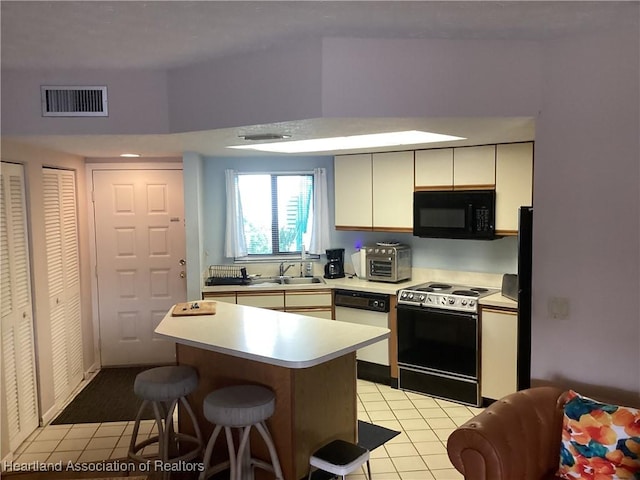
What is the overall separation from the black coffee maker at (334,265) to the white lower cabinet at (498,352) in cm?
154

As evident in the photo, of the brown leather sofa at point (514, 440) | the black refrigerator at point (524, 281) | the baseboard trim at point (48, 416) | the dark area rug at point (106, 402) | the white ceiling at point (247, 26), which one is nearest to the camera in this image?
the white ceiling at point (247, 26)

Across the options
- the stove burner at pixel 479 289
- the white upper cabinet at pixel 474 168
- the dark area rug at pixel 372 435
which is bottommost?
the dark area rug at pixel 372 435

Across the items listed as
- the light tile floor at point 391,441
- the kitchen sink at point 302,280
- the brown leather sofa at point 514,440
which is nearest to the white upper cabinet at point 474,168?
the kitchen sink at point 302,280

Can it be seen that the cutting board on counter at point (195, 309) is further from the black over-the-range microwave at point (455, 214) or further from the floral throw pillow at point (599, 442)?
the floral throw pillow at point (599, 442)

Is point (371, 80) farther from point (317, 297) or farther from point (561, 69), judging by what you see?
point (317, 297)

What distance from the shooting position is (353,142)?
3.95m

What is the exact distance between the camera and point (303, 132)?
121 inches

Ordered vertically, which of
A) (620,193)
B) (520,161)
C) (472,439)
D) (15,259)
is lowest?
(472,439)

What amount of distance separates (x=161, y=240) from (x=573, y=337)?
378 cm

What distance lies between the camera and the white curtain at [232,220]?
5.15m

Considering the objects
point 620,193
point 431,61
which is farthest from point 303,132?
point 620,193

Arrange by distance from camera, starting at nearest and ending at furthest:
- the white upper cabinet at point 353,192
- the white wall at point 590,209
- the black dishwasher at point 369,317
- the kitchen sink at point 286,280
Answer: the white wall at point 590,209, the black dishwasher at point 369,317, the white upper cabinet at point 353,192, the kitchen sink at point 286,280

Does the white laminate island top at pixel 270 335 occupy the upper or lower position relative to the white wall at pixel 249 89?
lower

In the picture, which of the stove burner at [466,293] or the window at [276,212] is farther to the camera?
the window at [276,212]
